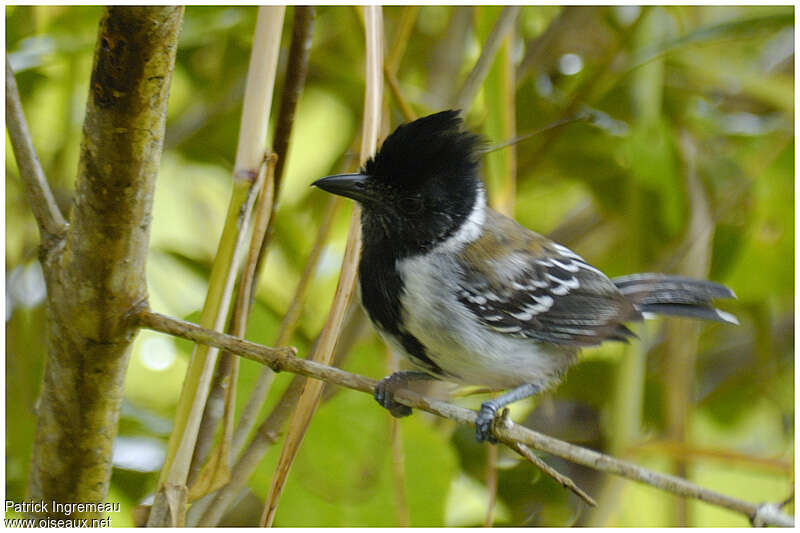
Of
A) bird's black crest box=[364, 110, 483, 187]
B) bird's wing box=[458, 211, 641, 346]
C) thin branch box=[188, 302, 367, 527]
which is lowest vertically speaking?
thin branch box=[188, 302, 367, 527]

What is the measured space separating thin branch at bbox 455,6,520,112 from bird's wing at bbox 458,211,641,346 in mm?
289

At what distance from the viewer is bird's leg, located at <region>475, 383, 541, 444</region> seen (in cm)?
142

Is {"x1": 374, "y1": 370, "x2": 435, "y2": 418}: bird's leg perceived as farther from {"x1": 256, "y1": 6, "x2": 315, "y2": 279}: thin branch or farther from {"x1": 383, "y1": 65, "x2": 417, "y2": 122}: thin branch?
{"x1": 383, "y1": 65, "x2": 417, "y2": 122}: thin branch

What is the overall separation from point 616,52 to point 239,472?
1.59m

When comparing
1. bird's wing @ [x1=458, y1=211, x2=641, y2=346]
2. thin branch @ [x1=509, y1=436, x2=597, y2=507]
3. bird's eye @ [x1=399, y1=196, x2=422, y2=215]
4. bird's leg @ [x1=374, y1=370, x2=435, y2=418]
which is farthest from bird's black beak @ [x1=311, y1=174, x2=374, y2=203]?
thin branch @ [x1=509, y1=436, x2=597, y2=507]

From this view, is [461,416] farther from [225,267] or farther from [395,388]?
[225,267]

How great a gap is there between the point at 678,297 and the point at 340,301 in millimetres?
1067

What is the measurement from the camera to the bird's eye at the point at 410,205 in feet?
5.51

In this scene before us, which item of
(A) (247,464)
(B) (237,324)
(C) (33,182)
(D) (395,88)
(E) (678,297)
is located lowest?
(A) (247,464)

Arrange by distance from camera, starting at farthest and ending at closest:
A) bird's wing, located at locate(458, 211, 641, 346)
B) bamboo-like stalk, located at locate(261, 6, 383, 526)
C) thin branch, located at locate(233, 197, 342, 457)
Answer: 1. bird's wing, located at locate(458, 211, 641, 346)
2. thin branch, located at locate(233, 197, 342, 457)
3. bamboo-like stalk, located at locate(261, 6, 383, 526)

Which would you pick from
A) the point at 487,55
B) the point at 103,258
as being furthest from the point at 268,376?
the point at 487,55

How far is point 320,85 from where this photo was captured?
239 cm

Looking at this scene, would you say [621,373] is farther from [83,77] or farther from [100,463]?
[83,77]

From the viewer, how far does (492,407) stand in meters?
1.51
